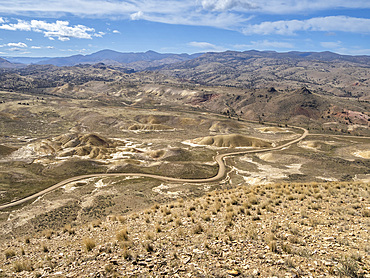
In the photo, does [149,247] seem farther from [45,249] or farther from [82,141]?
[82,141]

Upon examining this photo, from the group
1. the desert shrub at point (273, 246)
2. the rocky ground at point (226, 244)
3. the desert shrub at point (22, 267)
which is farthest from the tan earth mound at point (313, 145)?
the desert shrub at point (22, 267)

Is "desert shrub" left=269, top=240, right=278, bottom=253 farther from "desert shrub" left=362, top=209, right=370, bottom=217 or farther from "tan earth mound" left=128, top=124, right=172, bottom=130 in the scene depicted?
"tan earth mound" left=128, top=124, right=172, bottom=130

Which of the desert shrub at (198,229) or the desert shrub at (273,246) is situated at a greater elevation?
the desert shrub at (273,246)


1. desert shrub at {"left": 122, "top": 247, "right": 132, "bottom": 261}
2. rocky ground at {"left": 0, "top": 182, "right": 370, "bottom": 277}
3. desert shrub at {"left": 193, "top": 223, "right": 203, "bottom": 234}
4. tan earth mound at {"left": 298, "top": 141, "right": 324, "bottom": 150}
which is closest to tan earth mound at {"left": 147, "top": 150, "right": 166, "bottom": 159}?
rocky ground at {"left": 0, "top": 182, "right": 370, "bottom": 277}

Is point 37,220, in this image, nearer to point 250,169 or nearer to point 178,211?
point 178,211

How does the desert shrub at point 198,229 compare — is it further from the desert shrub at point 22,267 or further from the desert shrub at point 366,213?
the desert shrub at point 366,213
